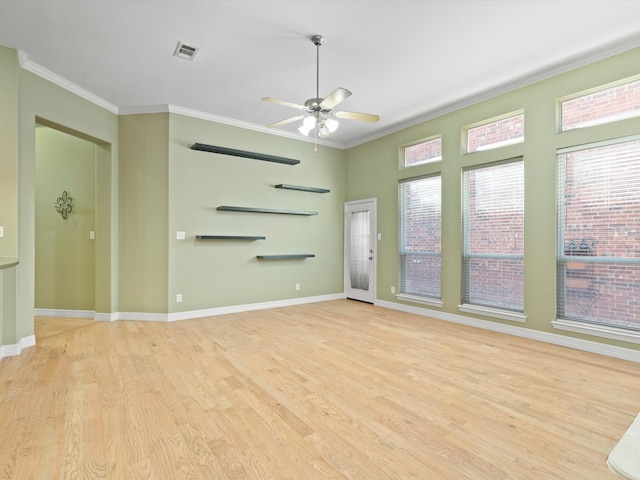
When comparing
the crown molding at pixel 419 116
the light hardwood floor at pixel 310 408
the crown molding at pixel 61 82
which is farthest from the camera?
the crown molding at pixel 61 82

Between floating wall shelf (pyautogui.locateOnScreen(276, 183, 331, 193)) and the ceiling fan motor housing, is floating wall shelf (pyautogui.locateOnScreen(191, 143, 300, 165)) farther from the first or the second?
the ceiling fan motor housing

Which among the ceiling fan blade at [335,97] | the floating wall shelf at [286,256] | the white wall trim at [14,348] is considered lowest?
the white wall trim at [14,348]

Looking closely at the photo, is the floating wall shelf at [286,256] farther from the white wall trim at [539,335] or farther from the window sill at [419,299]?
the white wall trim at [539,335]

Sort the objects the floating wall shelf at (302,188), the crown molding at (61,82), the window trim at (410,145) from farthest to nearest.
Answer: the floating wall shelf at (302,188) → the window trim at (410,145) → the crown molding at (61,82)

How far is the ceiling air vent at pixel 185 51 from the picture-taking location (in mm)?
3457

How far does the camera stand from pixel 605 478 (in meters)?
1.70

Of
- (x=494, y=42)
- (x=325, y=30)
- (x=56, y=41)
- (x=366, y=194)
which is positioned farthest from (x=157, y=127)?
(x=494, y=42)

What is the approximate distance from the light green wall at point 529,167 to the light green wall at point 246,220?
1229mm

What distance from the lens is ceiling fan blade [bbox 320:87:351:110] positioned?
2900mm

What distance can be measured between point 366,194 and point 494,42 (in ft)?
11.3

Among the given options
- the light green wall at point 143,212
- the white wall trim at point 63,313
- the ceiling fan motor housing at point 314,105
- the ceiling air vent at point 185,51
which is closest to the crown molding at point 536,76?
the ceiling fan motor housing at point 314,105

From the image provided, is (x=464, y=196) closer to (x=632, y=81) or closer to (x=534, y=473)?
(x=632, y=81)

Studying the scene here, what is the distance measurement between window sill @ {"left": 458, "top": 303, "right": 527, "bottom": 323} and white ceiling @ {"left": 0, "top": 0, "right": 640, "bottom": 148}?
2913 mm

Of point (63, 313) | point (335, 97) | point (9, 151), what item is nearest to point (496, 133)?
point (335, 97)
